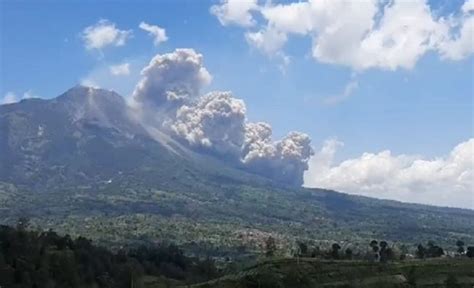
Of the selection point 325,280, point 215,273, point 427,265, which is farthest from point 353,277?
point 215,273

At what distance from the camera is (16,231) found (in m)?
150

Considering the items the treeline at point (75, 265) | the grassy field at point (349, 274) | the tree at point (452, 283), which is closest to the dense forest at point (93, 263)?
the treeline at point (75, 265)

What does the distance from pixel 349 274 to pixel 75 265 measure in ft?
186

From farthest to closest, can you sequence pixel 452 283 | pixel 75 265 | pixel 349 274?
pixel 75 265 → pixel 349 274 → pixel 452 283

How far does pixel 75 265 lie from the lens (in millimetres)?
140500

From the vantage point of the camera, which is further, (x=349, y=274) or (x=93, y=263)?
(x=93, y=263)

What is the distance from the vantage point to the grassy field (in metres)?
100

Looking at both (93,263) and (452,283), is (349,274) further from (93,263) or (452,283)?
(93,263)

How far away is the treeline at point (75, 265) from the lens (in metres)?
130

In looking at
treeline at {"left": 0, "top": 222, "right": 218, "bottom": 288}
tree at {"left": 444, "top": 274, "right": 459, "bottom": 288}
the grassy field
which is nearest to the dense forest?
treeline at {"left": 0, "top": 222, "right": 218, "bottom": 288}

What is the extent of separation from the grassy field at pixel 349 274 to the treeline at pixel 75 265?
17.0 metres

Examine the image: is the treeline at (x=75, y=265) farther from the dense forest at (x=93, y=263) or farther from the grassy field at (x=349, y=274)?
the grassy field at (x=349, y=274)

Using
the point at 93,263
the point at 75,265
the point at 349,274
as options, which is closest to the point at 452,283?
the point at 349,274

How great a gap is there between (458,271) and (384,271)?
1211 cm
